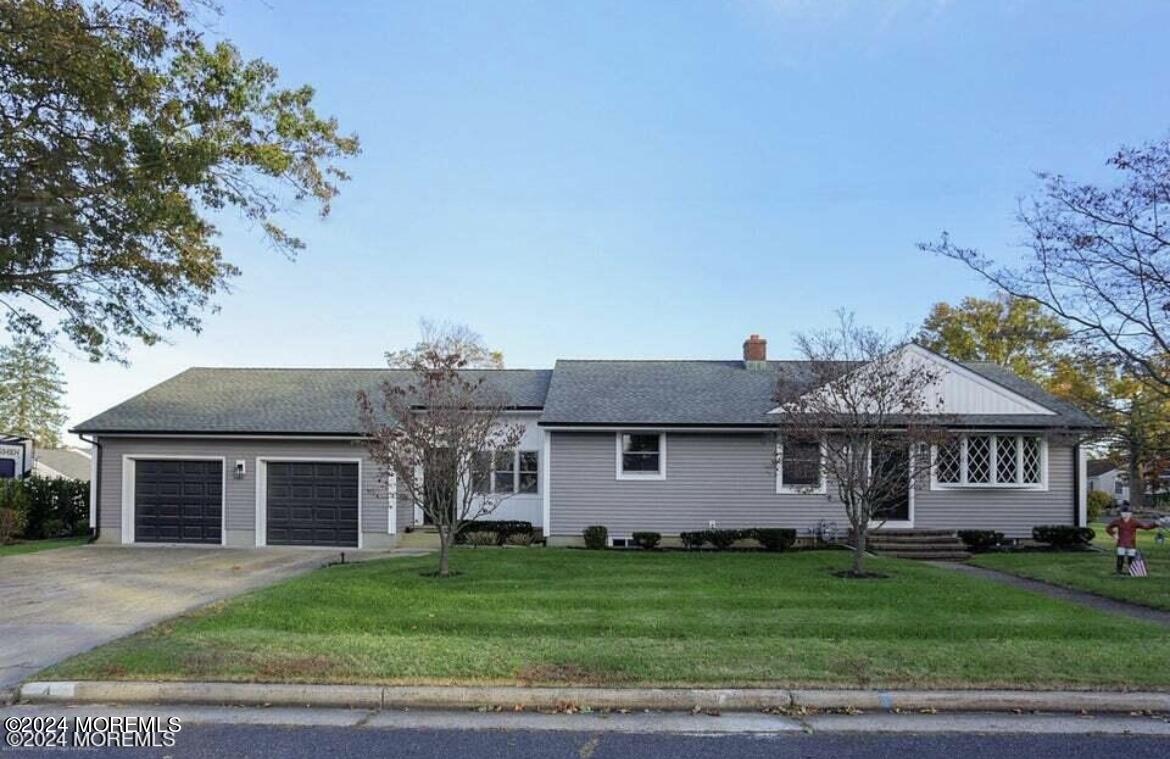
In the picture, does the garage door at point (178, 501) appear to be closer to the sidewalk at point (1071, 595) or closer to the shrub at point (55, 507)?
the shrub at point (55, 507)

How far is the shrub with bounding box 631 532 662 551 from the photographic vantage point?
59.1ft

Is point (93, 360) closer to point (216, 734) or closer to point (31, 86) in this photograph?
point (31, 86)

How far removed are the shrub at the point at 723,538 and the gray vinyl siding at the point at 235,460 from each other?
7601 millimetres

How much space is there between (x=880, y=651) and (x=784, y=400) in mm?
6385

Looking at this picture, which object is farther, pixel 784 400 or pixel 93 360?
pixel 93 360

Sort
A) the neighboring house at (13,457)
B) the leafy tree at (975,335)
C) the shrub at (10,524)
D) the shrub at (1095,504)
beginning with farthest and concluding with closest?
1. the leafy tree at (975,335)
2. the shrub at (1095,504)
3. the neighboring house at (13,457)
4. the shrub at (10,524)

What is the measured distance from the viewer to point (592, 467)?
18.6 metres

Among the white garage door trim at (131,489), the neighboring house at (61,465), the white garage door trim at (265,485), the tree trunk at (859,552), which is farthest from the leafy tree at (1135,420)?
the neighboring house at (61,465)

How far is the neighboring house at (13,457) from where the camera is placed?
23.1m

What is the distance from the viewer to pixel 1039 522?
18406 mm

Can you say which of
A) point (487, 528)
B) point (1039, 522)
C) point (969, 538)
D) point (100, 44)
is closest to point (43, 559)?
point (487, 528)

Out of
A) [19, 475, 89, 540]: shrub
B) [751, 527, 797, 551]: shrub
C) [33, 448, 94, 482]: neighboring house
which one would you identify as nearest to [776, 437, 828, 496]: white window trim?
[751, 527, 797, 551]: shrub

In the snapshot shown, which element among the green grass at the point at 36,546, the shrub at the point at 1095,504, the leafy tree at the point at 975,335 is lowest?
the shrub at the point at 1095,504

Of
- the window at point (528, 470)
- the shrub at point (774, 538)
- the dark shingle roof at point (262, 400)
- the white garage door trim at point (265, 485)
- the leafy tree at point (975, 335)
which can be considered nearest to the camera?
the shrub at point (774, 538)
